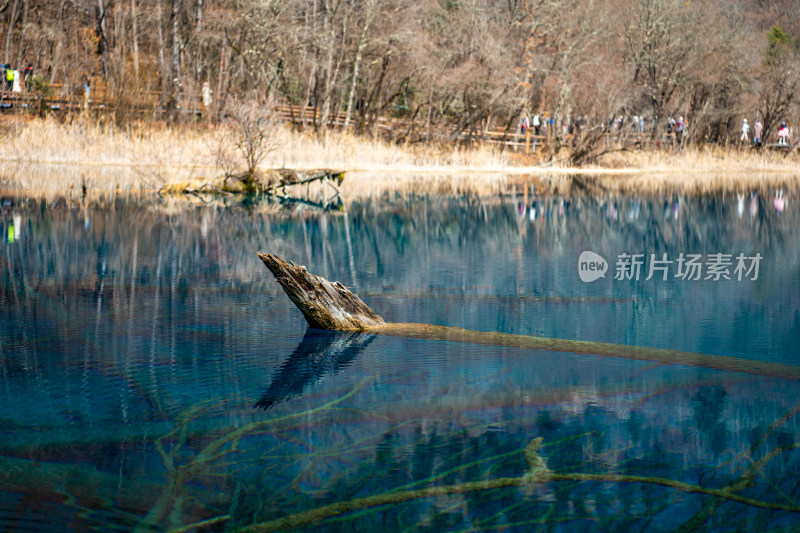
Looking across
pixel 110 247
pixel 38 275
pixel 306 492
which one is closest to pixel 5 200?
pixel 110 247

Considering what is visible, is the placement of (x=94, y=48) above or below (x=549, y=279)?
above

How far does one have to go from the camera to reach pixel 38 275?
8031 millimetres

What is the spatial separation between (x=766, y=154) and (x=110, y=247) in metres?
33.1

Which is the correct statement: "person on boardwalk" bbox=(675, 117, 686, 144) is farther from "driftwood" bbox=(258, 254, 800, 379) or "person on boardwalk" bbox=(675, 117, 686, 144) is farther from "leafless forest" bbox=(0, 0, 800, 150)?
"driftwood" bbox=(258, 254, 800, 379)

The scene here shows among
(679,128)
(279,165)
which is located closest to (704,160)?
(679,128)

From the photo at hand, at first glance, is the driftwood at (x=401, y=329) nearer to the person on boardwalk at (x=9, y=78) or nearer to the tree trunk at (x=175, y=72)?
the tree trunk at (x=175, y=72)

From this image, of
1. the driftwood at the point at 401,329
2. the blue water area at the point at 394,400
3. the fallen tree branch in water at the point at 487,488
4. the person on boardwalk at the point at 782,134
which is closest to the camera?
the fallen tree branch in water at the point at 487,488

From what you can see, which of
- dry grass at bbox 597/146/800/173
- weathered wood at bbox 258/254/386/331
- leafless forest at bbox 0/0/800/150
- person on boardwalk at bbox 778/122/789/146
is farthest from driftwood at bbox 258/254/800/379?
person on boardwalk at bbox 778/122/789/146

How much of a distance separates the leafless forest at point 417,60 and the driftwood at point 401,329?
21.1 meters

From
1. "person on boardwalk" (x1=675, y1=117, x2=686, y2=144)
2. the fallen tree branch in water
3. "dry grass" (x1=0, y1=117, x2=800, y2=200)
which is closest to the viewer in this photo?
the fallen tree branch in water

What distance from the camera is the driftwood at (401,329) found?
5504 mm

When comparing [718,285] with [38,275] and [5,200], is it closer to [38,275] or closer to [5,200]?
[38,275]

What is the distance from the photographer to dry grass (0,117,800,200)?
19719 mm

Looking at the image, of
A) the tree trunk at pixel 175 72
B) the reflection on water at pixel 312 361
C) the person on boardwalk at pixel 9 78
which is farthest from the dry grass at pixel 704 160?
the reflection on water at pixel 312 361
